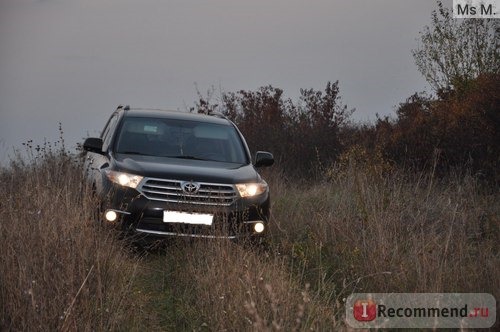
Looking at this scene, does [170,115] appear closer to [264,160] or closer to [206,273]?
[264,160]

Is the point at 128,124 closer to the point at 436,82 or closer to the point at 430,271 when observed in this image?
the point at 430,271

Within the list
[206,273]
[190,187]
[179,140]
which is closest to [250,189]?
[190,187]

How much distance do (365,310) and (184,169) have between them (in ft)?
11.4

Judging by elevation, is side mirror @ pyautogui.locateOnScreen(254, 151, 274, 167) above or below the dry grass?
above

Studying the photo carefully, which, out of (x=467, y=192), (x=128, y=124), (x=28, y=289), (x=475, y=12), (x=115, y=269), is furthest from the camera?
(x=475, y=12)

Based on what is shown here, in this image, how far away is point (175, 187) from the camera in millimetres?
8727

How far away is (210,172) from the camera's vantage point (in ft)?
29.5

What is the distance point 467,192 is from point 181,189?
5017 mm

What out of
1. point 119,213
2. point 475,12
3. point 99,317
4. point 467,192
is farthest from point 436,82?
point 99,317

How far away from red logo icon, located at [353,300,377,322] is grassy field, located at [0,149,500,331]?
19cm

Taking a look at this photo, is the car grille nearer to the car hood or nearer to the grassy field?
the car hood

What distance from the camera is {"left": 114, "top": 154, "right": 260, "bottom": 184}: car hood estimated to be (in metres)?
8.79

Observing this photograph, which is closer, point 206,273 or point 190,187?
point 206,273

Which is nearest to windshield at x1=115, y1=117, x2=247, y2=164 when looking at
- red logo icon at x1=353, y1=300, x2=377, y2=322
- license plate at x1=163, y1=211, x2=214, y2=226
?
license plate at x1=163, y1=211, x2=214, y2=226
